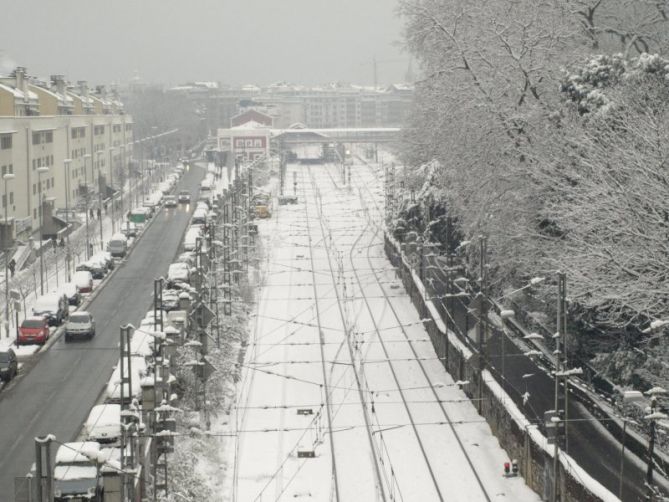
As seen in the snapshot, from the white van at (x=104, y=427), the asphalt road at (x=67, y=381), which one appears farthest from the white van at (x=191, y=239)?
the white van at (x=104, y=427)

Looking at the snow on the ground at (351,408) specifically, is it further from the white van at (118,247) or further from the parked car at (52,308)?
the white van at (118,247)

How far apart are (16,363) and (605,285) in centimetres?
1220

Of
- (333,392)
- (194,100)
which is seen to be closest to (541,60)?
(333,392)

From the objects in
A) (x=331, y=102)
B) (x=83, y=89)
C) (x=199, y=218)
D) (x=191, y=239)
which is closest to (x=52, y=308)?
(x=191, y=239)

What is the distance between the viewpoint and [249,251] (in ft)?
134

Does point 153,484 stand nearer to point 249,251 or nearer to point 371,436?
point 371,436

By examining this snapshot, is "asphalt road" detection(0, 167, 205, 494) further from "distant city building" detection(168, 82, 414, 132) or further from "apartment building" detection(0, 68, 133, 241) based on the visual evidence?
"distant city building" detection(168, 82, 414, 132)

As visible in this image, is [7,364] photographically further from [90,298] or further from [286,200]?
[286,200]

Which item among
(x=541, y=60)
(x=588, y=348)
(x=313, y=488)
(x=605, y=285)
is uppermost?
(x=541, y=60)

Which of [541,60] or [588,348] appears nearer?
[588,348]

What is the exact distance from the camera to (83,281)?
3262 cm

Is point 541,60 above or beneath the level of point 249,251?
above

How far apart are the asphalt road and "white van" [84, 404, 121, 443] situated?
1.14 m

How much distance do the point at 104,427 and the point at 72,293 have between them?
14853 millimetres
